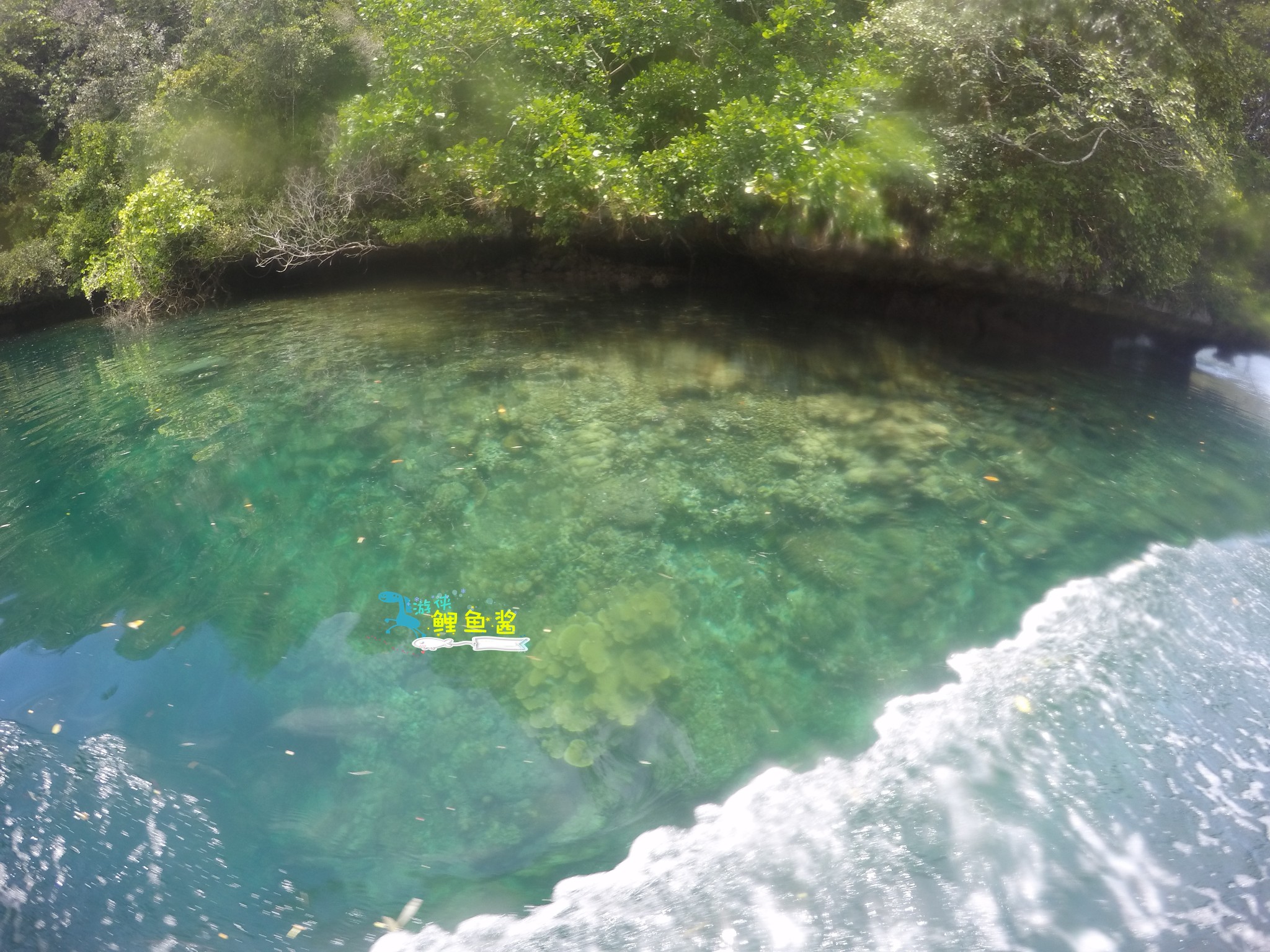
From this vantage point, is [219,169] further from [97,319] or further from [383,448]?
[383,448]

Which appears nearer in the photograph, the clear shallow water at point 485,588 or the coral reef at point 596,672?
the clear shallow water at point 485,588

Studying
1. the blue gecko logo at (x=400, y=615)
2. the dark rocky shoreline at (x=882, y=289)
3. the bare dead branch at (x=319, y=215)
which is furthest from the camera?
the bare dead branch at (x=319, y=215)

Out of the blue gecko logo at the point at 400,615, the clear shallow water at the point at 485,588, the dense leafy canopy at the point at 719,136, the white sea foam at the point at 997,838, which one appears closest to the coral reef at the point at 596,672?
the clear shallow water at the point at 485,588

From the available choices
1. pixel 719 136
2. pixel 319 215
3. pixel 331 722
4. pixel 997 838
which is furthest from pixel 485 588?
pixel 319 215

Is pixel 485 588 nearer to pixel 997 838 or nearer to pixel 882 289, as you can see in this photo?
pixel 997 838

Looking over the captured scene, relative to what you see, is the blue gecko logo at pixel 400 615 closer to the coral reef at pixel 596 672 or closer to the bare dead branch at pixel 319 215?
the coral reef at pixel 596 672

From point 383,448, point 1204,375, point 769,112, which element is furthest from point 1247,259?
point 383,448
